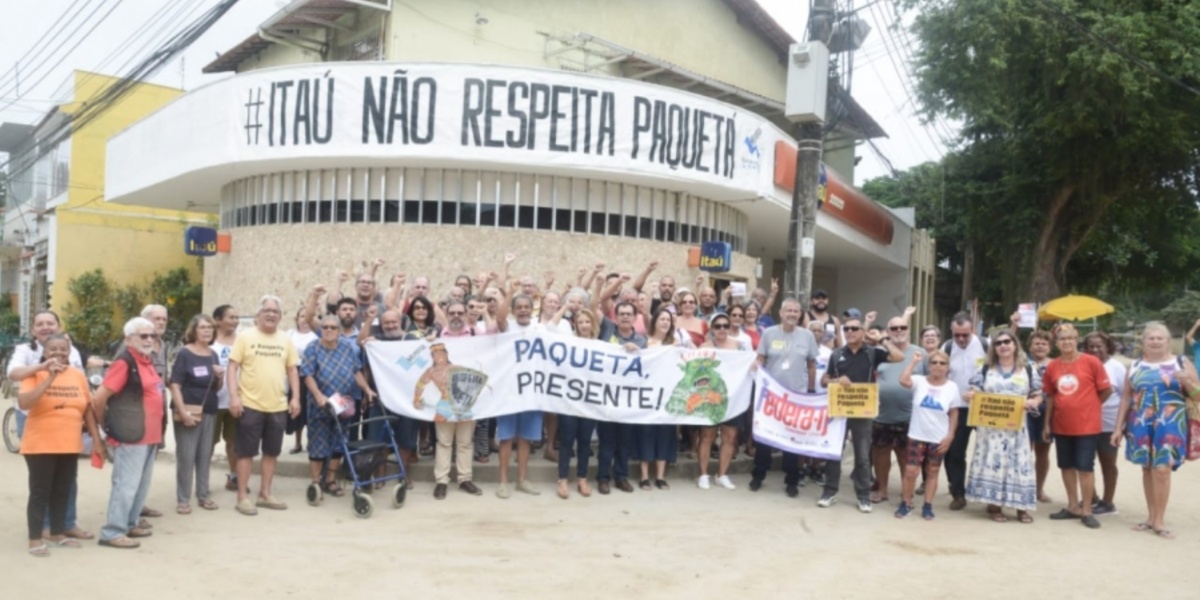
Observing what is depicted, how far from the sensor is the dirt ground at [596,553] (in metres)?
5.91

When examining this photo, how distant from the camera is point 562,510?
816 cm

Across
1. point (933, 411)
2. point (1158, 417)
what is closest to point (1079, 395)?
point (1158, 417)

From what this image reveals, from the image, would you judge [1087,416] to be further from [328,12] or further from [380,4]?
[328,12]

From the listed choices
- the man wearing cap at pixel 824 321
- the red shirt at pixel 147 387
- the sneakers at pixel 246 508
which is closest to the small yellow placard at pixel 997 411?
the man wearing cap at pixel 824 321

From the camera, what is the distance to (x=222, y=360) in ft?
27.9

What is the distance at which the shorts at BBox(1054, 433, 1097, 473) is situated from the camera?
27.0 feet

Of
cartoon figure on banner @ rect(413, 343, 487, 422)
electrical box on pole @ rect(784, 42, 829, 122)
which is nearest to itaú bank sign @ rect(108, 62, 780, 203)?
electrical box on pole @ rect(784, 42, 829, 122)

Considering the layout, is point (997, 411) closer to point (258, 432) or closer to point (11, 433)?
point (258, 432)

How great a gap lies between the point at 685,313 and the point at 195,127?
11.8 meters

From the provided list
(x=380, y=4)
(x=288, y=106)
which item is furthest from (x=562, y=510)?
(x=380, y=4)

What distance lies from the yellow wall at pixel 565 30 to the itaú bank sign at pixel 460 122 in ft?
13.3

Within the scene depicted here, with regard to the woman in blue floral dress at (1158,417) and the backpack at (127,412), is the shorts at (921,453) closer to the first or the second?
the woman in blue floral dress at (1158,417)

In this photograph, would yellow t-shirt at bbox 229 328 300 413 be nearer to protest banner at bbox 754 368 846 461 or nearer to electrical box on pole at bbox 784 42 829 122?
protest banner at bbox 754 368 846 461

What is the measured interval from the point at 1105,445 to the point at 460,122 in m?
10.5
